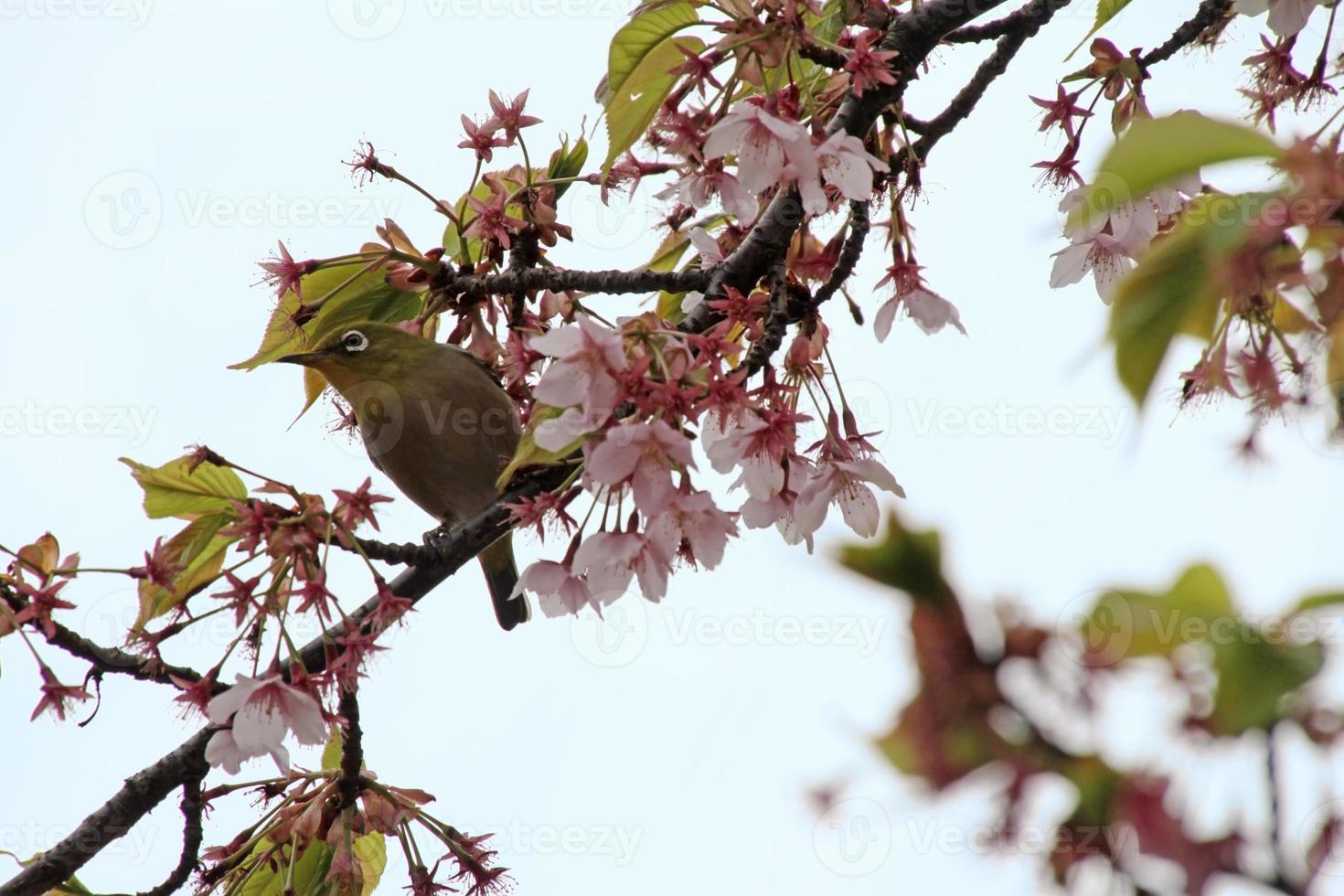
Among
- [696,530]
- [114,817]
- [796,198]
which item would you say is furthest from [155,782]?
[796,198]

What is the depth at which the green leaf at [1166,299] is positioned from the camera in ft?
3.67

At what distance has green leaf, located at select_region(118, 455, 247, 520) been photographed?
3023 mm

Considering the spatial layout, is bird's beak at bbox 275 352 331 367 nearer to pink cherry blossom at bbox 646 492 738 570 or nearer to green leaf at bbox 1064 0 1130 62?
pink cherry blossom at bbox 646 492 738 570

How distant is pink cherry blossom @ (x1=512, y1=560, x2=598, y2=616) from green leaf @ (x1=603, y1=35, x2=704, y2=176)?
35.6 inches

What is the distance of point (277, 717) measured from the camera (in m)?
2.78

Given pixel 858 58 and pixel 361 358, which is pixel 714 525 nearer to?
pixel 858 58

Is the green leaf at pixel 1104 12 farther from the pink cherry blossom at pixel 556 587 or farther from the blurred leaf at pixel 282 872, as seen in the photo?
the blurred leaf at pixel 282 872

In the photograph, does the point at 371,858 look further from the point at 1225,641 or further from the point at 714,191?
the point at 1225,641

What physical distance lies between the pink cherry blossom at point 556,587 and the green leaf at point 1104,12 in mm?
1788

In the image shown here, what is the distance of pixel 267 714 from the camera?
2.76m

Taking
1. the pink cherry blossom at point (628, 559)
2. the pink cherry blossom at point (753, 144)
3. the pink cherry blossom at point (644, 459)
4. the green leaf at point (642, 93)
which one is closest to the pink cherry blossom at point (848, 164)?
the pink cherry blossom at point (753, 144)

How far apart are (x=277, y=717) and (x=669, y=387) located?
3.89 feet

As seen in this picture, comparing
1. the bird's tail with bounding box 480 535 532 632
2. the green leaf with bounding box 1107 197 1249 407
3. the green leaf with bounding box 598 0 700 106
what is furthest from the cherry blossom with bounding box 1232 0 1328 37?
the bird's tail with bounding box 480 535 532 632

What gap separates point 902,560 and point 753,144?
203 centimetres
